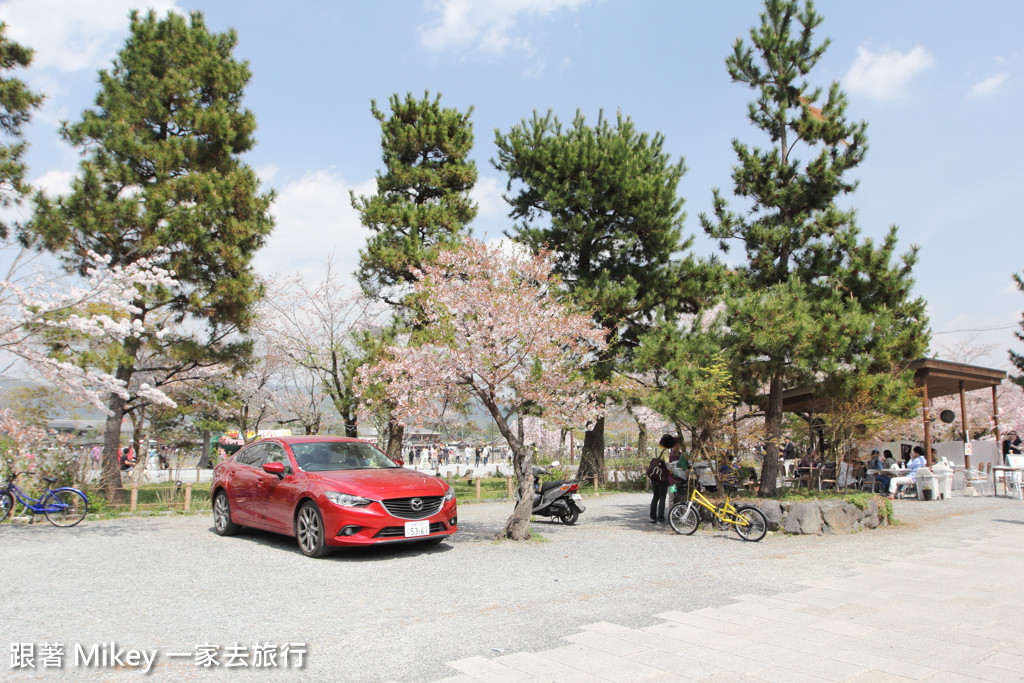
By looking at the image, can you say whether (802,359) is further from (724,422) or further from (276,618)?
(276,618)

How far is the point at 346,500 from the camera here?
7.53 meters

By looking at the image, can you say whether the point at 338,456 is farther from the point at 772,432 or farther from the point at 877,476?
the point at 877,476

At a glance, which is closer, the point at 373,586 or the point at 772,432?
the point at 373,586

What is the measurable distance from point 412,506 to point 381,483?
1.58 ft

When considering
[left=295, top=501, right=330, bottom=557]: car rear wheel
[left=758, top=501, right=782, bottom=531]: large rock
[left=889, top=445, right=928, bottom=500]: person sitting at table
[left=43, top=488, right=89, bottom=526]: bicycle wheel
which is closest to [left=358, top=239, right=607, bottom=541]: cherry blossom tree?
[left=295, top=501, right=330, bottom=557]: car rear wheel

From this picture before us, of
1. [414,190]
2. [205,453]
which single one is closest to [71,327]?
[414,190]

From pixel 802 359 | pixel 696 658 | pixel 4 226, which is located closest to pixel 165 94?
pixel 4 226

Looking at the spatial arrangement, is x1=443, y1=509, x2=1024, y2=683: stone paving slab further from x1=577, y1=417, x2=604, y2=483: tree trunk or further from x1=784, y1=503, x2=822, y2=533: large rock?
x1=577, y1=417, x2=604, y2=483: tree trunk

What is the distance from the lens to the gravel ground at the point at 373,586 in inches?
175

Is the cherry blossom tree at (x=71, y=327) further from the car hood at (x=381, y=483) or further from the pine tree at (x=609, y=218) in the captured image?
the pine tree at (x=609, y=218)

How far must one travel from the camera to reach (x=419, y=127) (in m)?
19.1

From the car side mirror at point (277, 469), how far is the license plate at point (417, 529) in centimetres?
188

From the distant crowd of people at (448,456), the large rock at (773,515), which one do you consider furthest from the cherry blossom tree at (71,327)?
the distant crowd of people at (448,456)

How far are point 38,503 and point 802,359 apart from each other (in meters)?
13.2
